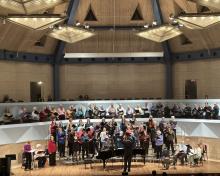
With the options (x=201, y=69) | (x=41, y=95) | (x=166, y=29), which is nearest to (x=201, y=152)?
(x=166, y=29)

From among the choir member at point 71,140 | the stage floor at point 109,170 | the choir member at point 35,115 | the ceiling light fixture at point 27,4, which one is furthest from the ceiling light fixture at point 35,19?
the stage floor at point 109,170

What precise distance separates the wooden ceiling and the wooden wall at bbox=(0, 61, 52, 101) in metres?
1.18

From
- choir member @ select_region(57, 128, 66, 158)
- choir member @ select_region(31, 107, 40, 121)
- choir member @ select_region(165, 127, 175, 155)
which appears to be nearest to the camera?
choir member @ select_region(165, 127, 175, 155)

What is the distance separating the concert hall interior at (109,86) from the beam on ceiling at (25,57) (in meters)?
0.08

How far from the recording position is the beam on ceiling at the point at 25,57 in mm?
26766

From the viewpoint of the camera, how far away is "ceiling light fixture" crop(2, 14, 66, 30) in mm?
18703

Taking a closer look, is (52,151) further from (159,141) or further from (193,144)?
(193,144)

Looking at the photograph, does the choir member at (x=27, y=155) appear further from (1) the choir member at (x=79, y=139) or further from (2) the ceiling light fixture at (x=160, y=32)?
(2) the ceiling light fixture at (x=160, y=32)

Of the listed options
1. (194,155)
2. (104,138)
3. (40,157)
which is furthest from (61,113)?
(194,155)

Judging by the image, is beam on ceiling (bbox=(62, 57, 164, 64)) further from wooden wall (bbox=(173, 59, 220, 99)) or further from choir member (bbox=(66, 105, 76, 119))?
choir member (bbox=(66, 105, 76, 119))

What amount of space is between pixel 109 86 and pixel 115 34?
14.3 ft

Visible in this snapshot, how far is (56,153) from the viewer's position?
22.3 m

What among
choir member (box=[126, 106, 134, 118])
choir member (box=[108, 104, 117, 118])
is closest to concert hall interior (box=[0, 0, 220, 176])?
choir member (box=[108, 104, 117, 118])

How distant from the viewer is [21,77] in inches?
1115
